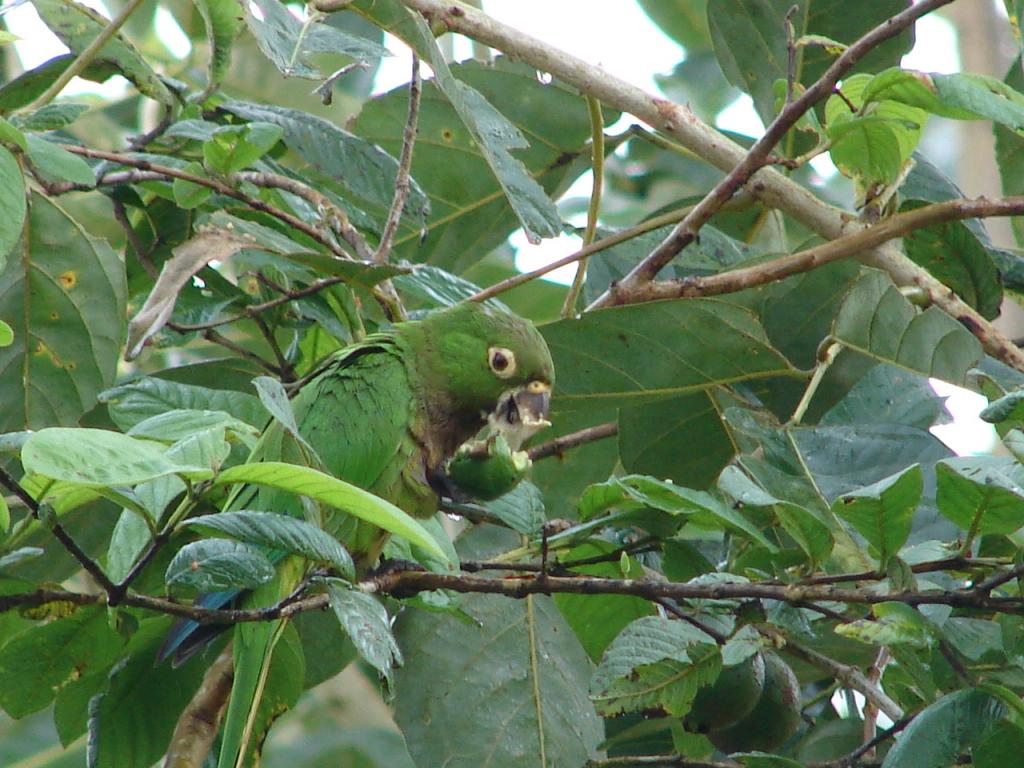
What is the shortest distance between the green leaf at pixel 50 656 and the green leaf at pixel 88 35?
1059 millimetres

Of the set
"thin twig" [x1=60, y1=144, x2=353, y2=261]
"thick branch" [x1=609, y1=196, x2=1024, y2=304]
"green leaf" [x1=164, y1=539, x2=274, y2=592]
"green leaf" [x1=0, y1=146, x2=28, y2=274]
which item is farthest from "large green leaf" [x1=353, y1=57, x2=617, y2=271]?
"green leaf" [x1=164, y1=539, x2=274, y2=592]

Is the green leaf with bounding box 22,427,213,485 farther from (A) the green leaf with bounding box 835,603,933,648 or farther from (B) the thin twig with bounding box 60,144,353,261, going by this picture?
(B) the thin twig with bounding box 60,144,353,261

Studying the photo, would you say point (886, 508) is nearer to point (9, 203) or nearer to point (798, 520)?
point (798, 520)

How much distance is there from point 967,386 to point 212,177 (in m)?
1.41

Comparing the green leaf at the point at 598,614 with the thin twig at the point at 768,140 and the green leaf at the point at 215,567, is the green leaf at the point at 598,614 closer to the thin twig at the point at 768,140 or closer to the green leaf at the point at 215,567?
the thin twig at the point at 768,140

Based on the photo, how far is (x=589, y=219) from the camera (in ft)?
8.13

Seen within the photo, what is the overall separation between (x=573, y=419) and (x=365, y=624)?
149 centimetres

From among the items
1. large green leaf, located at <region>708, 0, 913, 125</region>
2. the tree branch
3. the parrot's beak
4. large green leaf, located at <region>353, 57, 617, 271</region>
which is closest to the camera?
the parrot's beak

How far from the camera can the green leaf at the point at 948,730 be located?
153 cm

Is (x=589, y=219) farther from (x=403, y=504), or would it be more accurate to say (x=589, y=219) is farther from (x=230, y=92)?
(x=230, y=92)

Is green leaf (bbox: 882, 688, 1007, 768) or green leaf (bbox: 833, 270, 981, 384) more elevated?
green leaf (bbox: 833, 270, 981, 384)

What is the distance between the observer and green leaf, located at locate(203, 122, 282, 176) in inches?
82.7

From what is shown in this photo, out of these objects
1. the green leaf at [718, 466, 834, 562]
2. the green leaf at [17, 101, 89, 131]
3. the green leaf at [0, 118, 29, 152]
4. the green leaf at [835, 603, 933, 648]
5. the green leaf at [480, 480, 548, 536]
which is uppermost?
the green leaf at [0, 118, 29, 152]

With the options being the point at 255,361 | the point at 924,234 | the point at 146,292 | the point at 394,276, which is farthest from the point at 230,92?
the point at 924,234
